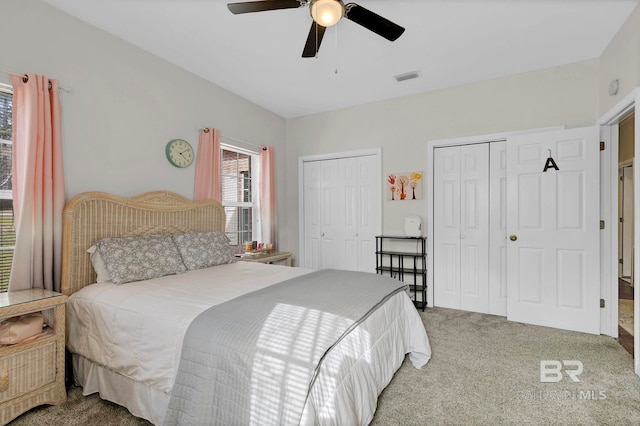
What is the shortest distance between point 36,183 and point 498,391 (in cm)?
354

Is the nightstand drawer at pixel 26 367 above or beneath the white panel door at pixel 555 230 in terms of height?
beneath

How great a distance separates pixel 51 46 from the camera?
2.30 meters

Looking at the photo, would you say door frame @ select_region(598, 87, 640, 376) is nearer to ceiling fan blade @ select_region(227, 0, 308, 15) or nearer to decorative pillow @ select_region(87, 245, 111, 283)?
ceiling fan blade @ select_region(227, 0, 308, 15)

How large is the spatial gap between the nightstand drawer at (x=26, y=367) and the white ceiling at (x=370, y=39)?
2.46m

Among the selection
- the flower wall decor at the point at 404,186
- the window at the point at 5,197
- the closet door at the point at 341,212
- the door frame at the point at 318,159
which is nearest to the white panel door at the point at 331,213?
the closet door at the point at 341,212

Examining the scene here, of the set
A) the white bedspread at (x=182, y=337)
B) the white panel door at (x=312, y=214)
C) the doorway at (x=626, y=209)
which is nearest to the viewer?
the white bedspread at (x=182, y=337)

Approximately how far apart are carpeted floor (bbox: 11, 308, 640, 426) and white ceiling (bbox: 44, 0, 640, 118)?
2.77 meters

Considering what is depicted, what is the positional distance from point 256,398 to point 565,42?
3.77 m

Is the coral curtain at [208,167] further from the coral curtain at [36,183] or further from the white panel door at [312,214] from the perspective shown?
the white panel door at [312,214]

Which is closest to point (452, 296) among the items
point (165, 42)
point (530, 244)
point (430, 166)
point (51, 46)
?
point (530, 244)

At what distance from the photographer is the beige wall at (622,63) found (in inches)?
91.0

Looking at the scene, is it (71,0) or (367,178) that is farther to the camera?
(367,178)

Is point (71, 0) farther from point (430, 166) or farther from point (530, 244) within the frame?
point (530, 244)

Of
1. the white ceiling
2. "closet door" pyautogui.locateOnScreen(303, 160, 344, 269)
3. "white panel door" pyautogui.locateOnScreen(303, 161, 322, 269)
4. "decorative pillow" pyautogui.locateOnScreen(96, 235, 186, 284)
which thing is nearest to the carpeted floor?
"decorative pillow" pyautogui.locateOnScreen(96, 235, 186, 284)
